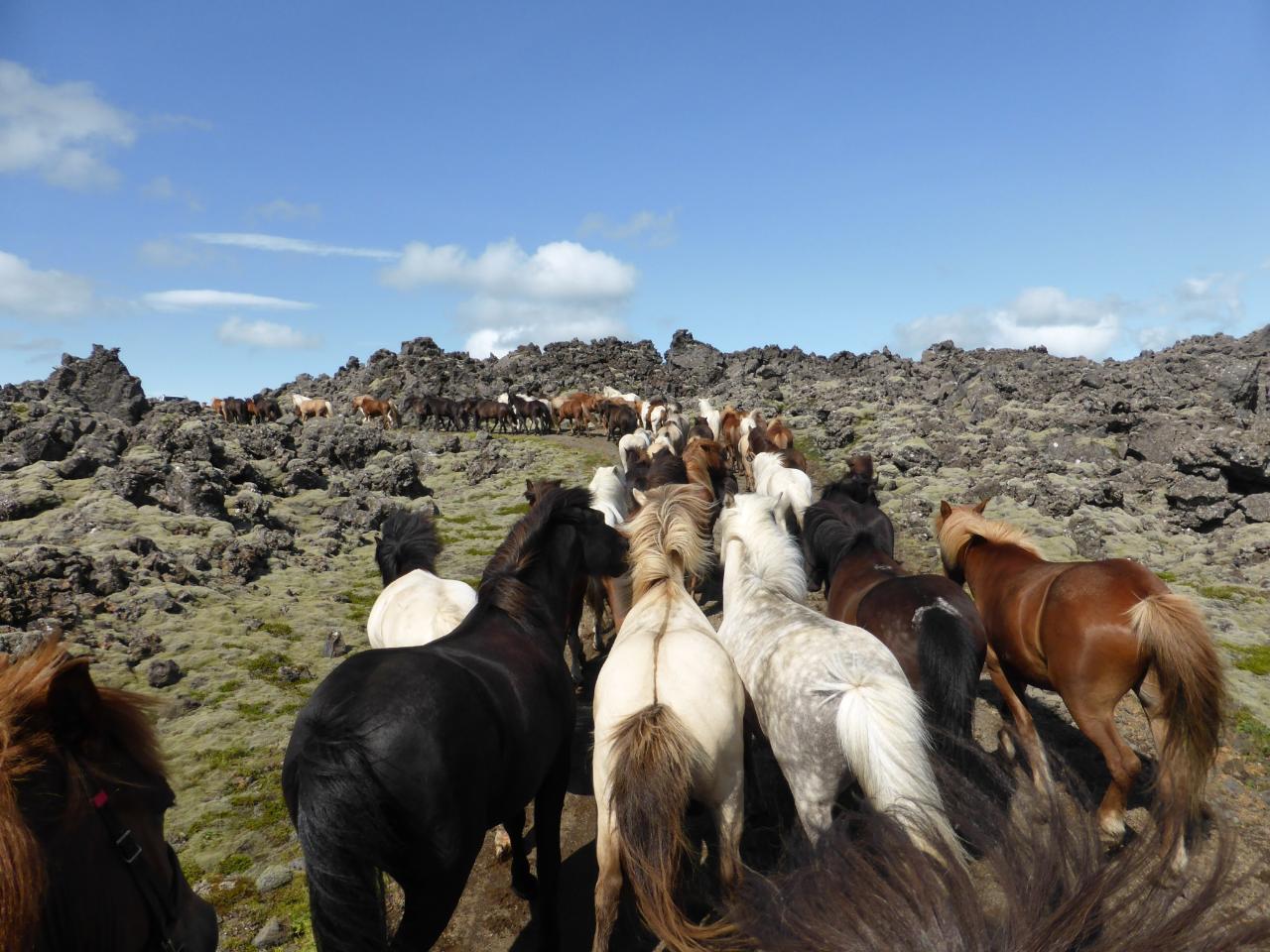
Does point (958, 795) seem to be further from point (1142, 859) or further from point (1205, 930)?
point (1205, 930)

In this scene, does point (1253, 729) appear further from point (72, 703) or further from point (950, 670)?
point (72, 703)

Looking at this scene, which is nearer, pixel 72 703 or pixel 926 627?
pixel 72 703

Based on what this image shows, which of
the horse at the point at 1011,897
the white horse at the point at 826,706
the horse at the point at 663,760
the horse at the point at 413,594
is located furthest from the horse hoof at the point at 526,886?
the horse at the point at 1011,897

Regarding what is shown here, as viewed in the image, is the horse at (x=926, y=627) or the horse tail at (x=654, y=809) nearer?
the horse tail at (x=654, y=809)

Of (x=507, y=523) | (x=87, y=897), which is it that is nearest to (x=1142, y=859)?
(x=87, y=897)

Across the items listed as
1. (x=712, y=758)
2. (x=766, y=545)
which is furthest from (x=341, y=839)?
(x=766, y=545)

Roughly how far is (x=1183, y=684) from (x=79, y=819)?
17.4 feet

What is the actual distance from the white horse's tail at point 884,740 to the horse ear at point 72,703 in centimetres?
315

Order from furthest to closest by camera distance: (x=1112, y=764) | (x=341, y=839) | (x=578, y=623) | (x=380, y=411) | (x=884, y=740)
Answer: (x=380, y=411)
(x=578, y=623)
(x=1112, y=764)
(x=884, y=740)
(x=341, y=839)

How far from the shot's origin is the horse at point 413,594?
5461 mm

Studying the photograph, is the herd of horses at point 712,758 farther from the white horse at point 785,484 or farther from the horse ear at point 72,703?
the white horse at point 785,484

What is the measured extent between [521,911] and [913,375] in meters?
35.7

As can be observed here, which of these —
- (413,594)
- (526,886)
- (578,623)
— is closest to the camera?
(526,886)

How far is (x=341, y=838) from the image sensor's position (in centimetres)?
261
